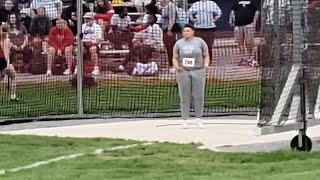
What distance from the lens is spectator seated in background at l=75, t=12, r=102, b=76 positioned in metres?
19.2

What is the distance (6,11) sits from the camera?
1986cm

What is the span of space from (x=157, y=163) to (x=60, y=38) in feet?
25.4

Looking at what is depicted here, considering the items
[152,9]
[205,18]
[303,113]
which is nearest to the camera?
[303,113]

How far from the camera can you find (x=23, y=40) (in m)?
19.5

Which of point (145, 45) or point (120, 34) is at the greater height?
point (120, 34)

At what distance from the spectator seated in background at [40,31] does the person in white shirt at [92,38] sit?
748 millimetres

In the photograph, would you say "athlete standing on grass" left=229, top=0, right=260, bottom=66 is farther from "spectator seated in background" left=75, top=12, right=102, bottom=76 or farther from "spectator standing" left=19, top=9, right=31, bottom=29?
"spectator standing" left=19, top=9, right=31, bottom=29

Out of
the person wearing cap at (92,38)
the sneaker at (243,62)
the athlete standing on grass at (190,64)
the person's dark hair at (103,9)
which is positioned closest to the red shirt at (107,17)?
the person's dark hair at (103,9)

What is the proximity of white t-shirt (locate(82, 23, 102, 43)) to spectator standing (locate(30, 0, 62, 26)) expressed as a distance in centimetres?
71

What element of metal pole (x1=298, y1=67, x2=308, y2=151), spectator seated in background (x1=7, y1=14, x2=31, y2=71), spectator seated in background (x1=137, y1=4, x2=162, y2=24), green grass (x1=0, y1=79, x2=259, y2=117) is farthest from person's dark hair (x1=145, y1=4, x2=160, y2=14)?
metal pole (x1=298, y1=67, x2=308, y2=151)

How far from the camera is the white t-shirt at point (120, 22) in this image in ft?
65.6

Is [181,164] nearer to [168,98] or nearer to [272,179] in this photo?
[272,179]

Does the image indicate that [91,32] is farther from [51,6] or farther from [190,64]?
[190,64]

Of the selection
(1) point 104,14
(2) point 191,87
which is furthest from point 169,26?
(2) point 191,87
